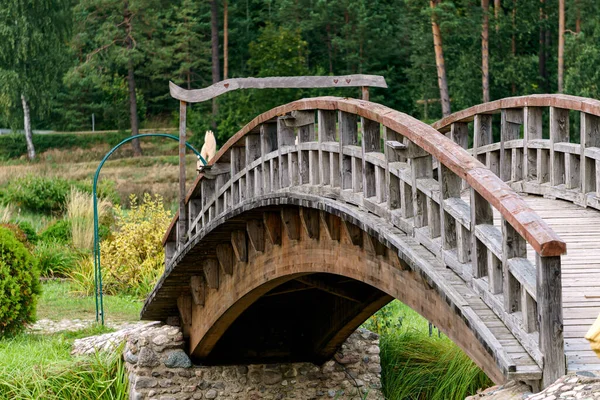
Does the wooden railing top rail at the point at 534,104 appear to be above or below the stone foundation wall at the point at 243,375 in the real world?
above

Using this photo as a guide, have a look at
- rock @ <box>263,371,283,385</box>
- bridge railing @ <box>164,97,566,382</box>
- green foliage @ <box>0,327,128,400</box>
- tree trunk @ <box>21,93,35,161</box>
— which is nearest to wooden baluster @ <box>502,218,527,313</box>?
bridge railing @ <box>164,97,566,382</box>

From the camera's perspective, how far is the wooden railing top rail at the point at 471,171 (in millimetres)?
5887

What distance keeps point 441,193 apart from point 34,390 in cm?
793

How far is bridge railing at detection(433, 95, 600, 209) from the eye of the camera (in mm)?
10305

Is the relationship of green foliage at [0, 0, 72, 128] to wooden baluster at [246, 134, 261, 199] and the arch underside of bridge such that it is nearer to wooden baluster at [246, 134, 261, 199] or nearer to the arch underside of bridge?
the arch underside of bridge

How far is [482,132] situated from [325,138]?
3175 millimetres

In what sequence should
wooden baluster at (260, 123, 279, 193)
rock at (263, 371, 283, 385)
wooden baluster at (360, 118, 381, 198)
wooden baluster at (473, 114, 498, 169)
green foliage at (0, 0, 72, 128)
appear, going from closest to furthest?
wooden baluster at (360, 118, 381, 198), wooden baluster at (260, 123, 279, 193), wooden baluster at (473, 114, 498, 169), rock at (263, 371, 283, 385), green foliage at (0, 0, 72, 128)

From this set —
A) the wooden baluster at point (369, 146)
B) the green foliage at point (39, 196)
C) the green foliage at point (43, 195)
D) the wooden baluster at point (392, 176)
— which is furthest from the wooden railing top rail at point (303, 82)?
the green foliage at point (39, 196)

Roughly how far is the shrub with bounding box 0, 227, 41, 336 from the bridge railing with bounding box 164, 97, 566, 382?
4.86 metres

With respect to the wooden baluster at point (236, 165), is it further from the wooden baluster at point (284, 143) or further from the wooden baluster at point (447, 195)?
the wooden baluster at point (447, 195)

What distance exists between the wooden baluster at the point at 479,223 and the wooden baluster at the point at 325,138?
10.2 feet

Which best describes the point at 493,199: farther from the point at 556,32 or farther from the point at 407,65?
the point at 407,65

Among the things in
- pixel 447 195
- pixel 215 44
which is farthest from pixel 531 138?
pixel 215 44

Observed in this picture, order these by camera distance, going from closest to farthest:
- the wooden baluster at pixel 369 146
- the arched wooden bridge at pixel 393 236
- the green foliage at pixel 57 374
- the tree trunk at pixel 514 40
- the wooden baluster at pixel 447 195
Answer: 1. the arched wooden bridge at pixel 393 236
2. the wooden baluster at pixel 447 195
3. the wooden baluster at pixel 369 146
4. the green foliage at pixel 57 374
5. the tree trunk at pixel 514 40
